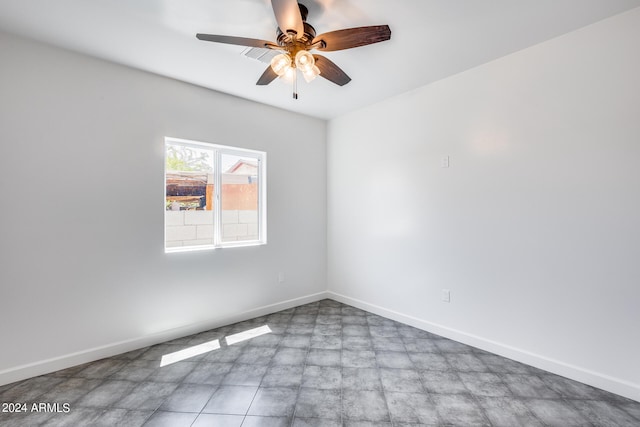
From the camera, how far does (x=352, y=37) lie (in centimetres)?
172

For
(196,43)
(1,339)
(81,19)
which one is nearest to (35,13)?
(81,19)

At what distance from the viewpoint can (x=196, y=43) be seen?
87.5 inches

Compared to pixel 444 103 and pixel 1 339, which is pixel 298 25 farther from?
pixel 1 339

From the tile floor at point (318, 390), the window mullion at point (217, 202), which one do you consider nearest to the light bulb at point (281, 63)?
the window mullion at point (217, 202)

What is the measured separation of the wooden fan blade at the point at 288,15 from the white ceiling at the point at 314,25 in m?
0.29

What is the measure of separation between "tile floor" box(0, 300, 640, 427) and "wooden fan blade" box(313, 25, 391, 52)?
91.8 inches

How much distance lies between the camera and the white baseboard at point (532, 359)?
1919 millimetres

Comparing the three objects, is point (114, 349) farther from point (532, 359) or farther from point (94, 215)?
point (532, 359)

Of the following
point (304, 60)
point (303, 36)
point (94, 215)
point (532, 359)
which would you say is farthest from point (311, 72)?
point (532, 359)

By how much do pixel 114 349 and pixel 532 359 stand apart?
3.55 meters

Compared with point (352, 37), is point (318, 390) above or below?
below

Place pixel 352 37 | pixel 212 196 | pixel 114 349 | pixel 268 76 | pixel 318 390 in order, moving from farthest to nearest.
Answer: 1. pixel 212 196
2. pixel 114 349
3. pixel 268 76
4. pixel 318 390
5. pixel 352 37

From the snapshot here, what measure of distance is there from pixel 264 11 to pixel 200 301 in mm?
2696

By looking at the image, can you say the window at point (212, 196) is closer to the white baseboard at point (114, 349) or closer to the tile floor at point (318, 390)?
the white baseboard at point (114, 349)
